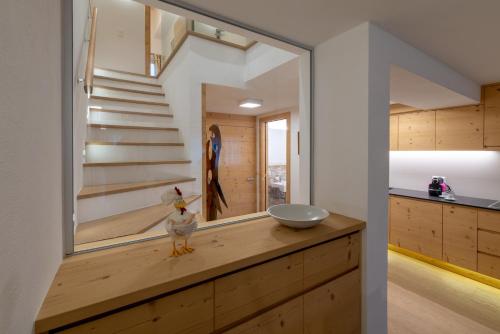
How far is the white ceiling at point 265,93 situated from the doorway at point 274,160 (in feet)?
0.54

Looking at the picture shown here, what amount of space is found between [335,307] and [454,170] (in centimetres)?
296

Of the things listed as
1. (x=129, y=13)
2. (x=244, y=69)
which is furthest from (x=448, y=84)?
(x=129, y=13)

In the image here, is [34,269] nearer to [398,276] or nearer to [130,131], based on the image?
[130,131]

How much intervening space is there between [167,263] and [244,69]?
74.5 inches

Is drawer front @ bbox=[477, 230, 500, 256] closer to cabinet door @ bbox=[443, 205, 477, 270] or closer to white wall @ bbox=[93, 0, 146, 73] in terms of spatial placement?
cabinet door @ bbox=[443, 205, 477, 270]

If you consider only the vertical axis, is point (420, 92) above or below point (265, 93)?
below

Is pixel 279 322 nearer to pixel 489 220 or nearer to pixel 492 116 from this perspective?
pixel 489 220

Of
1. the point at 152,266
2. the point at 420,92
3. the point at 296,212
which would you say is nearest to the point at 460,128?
the point at 420,92

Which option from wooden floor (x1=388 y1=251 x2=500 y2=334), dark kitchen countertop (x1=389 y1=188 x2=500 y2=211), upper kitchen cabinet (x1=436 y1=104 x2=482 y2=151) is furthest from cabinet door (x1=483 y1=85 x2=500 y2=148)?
wooden floor (x1=388 y1=251 x2=500 y2=334)

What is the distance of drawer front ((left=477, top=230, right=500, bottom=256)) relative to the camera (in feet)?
7.56

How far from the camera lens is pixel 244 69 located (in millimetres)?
2201

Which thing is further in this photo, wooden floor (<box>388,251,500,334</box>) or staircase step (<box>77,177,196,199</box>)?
wooden floor (<box>388,251,500,334</box>)

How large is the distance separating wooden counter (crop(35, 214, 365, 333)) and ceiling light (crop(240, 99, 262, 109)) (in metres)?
1.46

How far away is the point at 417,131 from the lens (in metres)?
3.12
